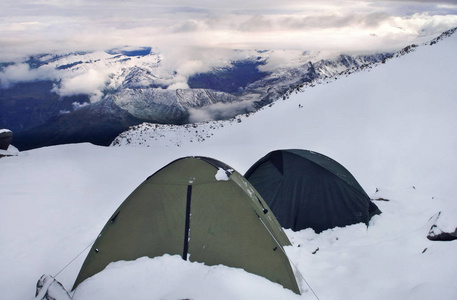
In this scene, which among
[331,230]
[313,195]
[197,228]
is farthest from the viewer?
[313,195]

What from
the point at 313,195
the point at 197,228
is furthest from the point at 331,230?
the point at 197,228

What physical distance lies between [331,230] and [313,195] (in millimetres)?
1161

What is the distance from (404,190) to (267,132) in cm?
1307

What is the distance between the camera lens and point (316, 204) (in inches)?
366

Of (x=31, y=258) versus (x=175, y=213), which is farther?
(x=31, y=258)

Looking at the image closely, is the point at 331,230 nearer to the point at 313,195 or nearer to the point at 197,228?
the point at 313,195

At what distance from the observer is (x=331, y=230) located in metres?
8.95

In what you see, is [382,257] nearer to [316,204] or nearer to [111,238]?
[316,204]

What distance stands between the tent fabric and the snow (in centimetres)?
42

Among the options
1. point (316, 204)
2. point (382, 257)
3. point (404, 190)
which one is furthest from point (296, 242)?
point (404, 190)

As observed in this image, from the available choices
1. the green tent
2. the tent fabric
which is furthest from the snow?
the tent fabric

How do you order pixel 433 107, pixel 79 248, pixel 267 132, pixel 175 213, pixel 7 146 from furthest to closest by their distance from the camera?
pixel 267 132 < pixel 7 146 < pixel 433 107 < pixel 79 248 < pixel 175 213

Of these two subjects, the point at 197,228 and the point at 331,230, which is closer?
the point at 197,228

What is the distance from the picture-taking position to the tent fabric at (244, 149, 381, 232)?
30.0 ft
